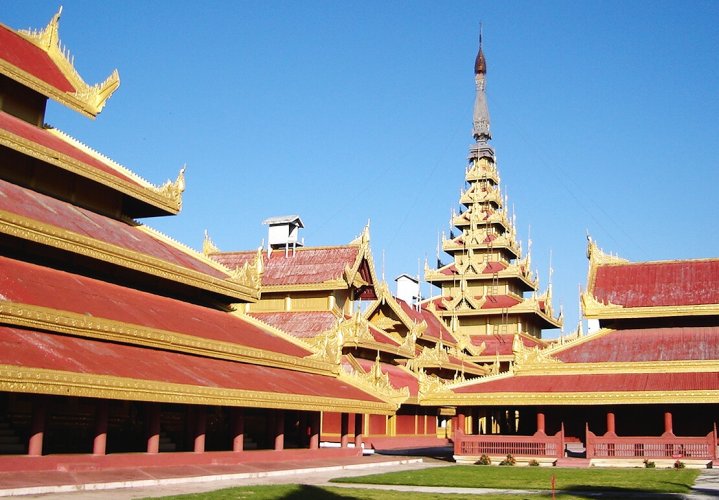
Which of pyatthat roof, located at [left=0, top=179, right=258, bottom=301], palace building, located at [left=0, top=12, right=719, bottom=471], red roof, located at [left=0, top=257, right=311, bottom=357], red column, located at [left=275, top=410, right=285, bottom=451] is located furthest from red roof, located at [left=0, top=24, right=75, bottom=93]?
red column, located at [left=275, top=410, right=285, bottom=451]

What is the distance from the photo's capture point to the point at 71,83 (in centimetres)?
3152

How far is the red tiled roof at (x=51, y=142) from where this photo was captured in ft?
84.4

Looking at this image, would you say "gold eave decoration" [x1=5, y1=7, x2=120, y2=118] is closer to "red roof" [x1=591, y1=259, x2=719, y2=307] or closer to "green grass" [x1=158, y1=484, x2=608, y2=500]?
"green grass" [x1=158, y1=484, x2=608, y2=500]

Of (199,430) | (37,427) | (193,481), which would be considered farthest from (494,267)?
(37,427)

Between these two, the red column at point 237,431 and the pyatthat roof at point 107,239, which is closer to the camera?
the pyatthat roof at point 107,239

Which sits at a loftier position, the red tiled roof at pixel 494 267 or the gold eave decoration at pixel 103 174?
the red tiled roof at pixel 494 267

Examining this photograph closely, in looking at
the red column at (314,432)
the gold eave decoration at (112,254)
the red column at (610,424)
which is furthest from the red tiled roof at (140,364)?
the red column at (610,424)

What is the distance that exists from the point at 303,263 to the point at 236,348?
70.4ft

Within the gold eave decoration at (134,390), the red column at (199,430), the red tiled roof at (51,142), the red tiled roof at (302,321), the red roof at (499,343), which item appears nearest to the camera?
the gold eave decoration at (134,390)

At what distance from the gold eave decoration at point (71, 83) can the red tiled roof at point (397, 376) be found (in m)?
18.7

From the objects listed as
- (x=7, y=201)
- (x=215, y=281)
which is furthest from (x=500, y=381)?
(x=7, y=201)

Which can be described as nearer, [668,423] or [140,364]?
[140,364]

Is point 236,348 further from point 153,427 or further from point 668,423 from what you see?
point 668,423

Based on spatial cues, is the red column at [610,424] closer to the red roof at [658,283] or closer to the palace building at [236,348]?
the palace building at [236,348]
